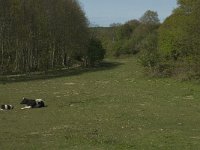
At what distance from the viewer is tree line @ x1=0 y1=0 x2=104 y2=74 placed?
7781 cm

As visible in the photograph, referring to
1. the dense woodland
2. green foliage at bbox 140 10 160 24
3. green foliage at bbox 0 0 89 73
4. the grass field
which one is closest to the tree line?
green foliage at bbox 0 0 89 73

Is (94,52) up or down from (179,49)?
down

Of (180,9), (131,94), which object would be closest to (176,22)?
(180,9)

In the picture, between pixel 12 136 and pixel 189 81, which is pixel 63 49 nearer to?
pixel 189 81

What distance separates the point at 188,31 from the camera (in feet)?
195

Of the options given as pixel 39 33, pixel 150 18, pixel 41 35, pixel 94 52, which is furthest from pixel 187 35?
pixel 150 18

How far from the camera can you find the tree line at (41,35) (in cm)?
7781

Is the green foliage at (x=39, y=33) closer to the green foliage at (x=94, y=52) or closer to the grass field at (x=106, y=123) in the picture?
the green foliage at (x=94, y=52)

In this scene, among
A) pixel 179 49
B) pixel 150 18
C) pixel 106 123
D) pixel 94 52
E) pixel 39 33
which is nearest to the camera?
pixel 106 123

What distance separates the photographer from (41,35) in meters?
89.4

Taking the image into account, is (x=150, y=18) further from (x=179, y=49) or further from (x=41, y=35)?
(x=179, y=49)

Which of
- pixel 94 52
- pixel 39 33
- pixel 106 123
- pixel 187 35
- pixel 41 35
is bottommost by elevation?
pixel 106 123

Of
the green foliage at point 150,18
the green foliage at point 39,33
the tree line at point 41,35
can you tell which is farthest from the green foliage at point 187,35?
the green foliage at point 150,18

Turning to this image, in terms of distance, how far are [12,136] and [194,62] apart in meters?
41.6
